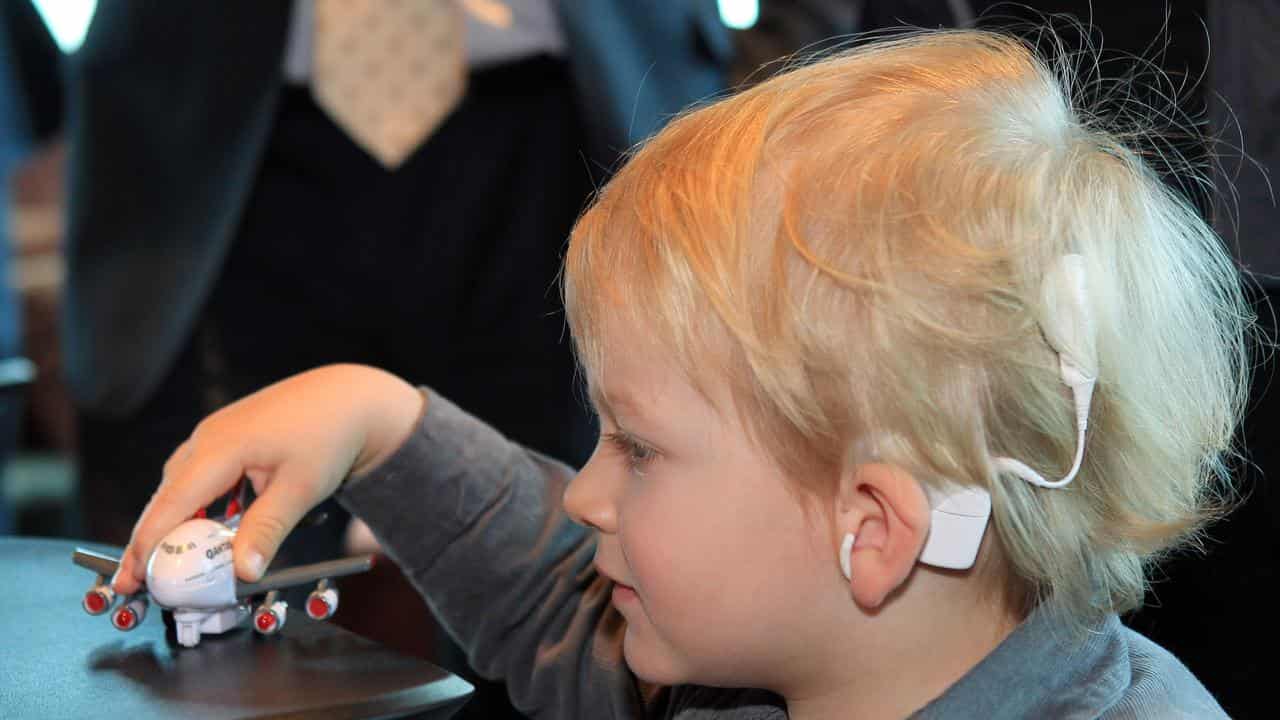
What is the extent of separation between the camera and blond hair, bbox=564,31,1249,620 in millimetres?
714

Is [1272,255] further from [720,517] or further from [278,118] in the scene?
[278,118]

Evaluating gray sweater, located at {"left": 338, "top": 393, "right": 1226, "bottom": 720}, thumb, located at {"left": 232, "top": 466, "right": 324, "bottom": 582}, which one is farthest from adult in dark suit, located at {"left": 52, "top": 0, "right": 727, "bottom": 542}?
thumb, located at {"left": 232, "top": 466, "right": 324, "bottom": 582}

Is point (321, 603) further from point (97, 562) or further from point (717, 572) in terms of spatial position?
point (717, 572)

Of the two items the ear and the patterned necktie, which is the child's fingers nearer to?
the ear

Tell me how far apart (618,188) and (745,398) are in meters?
0.15

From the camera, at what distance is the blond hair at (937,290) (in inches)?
28.1

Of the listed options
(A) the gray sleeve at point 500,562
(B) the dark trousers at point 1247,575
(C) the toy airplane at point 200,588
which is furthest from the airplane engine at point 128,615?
(B) the dark trousers at point 1247,575

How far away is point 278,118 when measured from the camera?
5.25 feet

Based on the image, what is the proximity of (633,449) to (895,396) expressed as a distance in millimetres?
148

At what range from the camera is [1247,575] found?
2.99ft

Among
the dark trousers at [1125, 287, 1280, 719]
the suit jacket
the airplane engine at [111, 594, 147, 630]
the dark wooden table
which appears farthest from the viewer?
the suit jacket

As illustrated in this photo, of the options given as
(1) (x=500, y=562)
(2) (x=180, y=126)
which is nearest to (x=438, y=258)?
(2) (x=180, y=126)

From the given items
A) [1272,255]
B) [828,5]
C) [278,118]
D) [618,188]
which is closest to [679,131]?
[618,188]

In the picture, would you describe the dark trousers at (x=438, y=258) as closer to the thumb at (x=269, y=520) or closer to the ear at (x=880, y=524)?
the thumb at (x=269, y=520)
